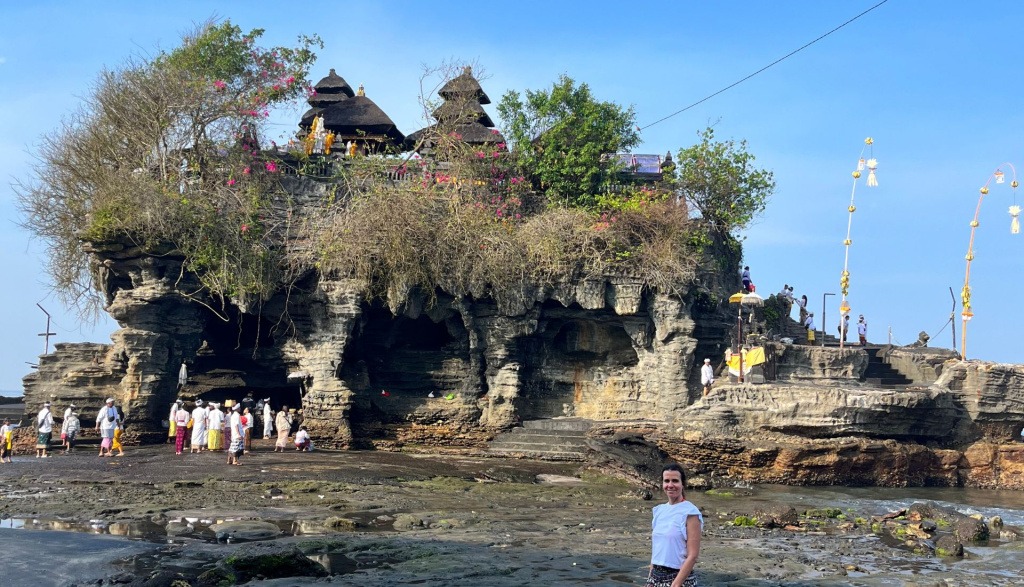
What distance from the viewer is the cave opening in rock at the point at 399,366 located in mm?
25938

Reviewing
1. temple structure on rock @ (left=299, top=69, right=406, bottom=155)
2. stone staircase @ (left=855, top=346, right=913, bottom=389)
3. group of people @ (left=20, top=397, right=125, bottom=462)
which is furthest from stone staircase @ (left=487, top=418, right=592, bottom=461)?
temple structure on rock @ (left=299, top=69, right=406, bottom=155)

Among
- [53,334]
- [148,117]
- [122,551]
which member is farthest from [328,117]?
[122,551]

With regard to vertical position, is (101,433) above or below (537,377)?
below

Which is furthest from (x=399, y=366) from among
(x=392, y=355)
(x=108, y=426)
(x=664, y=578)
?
(x=664, y=578)

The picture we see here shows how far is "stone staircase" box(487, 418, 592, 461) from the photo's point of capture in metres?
23.7

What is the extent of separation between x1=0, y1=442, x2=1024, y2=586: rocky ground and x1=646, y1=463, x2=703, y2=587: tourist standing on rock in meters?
4.41

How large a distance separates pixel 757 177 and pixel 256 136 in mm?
14344

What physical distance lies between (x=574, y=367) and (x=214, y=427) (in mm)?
9787

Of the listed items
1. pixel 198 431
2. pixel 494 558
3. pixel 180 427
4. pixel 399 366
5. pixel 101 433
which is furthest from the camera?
pixel 399 366

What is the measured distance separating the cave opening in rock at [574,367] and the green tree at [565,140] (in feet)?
11.7

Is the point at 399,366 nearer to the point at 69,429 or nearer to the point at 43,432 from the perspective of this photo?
the point at 69,429

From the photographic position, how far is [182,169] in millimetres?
25375

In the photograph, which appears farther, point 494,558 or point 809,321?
point 809,321

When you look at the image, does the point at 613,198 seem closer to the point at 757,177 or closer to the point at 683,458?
the point at 757,177
